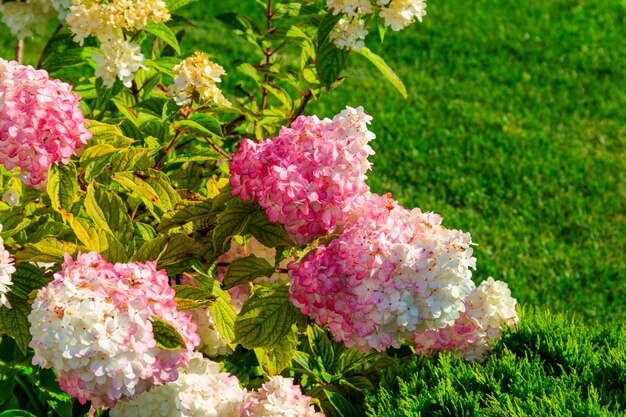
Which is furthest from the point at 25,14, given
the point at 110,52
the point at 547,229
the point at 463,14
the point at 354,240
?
A: the point at 463,14

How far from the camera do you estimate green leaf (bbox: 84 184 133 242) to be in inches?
88.4

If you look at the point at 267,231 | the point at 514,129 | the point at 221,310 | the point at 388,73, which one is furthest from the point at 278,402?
the point at 514,129

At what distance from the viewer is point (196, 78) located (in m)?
2.58

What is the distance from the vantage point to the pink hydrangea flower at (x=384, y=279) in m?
2.00

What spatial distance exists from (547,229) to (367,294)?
2934 mm

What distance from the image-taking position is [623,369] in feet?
7.45

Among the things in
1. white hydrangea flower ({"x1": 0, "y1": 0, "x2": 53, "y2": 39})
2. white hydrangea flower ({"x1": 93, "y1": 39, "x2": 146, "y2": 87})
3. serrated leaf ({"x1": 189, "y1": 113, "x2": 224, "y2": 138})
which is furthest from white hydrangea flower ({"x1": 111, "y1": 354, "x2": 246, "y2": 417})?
white hydrangea flower ({"x1": 0, "y1": 0, "x2": 53, "y2": 39})

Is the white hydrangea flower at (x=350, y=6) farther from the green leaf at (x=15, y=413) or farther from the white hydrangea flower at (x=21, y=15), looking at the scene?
the green leaf at (x=15, y=413)

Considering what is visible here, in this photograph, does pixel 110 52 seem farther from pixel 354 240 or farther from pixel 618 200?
pixel 618 200

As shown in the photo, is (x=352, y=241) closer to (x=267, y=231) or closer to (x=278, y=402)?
(x=267, y=231)

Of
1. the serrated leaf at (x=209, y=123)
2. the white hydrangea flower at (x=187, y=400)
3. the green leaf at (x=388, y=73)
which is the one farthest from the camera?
the green leaf at (x=388, y=73)

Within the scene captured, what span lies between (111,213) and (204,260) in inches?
11.2

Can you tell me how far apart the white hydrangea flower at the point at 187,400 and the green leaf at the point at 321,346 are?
1.32 ft

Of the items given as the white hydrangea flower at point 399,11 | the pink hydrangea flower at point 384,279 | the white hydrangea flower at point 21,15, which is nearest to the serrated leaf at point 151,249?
the pink hydrangea flower at point 384,279
